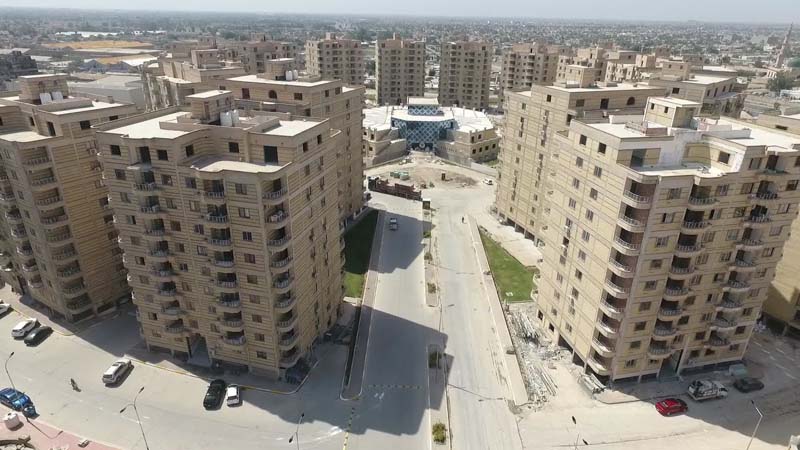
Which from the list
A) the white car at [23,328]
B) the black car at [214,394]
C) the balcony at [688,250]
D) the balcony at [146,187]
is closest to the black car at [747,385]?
the balcony at [688,250]

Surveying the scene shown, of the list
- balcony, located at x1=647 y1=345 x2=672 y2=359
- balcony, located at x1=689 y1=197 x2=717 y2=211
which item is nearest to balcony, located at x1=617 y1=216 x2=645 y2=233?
balcony, located at x1=689 y1=197 x2=717 y2=211

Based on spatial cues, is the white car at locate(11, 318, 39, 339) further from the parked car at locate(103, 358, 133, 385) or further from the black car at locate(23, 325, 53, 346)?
the parked car at locate(103, 358, 133, 385)

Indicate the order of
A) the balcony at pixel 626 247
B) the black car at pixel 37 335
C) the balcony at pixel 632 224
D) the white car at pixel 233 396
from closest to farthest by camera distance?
the balcony at pixel 632 224
the balcony at pixel 626 247
the white car at pixel 233 396
the black car at pixel 37 335

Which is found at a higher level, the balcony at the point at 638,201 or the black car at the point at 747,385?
the balcony at the point at 638,201

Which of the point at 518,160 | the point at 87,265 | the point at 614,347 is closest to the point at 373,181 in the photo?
the point at 518,160

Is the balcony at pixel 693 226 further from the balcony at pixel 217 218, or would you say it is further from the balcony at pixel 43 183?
the balcony at pixel 43 183

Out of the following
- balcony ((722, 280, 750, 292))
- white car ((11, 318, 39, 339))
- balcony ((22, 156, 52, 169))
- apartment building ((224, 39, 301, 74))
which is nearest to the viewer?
balcony ((722, 280, 750, 292))

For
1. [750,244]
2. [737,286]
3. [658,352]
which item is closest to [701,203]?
[750,244]

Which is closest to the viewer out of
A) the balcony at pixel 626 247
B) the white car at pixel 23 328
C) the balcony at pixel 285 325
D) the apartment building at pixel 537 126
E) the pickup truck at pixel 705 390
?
the balcony at pixel 626 247
